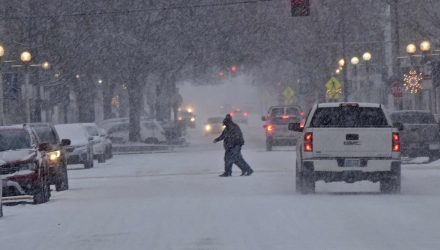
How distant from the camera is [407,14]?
59.8 meters

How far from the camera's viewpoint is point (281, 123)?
161ft

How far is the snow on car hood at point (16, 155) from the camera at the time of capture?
2269cm

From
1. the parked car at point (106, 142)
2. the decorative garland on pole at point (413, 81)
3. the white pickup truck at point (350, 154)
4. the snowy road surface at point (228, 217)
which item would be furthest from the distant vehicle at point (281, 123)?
the white pickup truck at point (350, 154)

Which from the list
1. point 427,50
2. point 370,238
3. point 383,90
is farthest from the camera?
point 383,90

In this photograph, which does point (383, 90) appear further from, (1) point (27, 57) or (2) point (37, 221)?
(2) point (37, 221)

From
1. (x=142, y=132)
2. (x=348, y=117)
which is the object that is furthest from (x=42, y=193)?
(x=142, y=132)

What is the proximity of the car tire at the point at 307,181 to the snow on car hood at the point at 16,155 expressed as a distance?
210 inches

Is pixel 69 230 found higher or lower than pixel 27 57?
lower

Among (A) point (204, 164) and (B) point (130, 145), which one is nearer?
(A) point (204, 164)

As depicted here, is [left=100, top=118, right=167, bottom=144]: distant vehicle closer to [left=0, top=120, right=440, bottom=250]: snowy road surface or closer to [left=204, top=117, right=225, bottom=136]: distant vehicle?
[left=204, top=117, right=225, bottom=136]: distant vehicle

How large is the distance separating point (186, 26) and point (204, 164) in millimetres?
24512

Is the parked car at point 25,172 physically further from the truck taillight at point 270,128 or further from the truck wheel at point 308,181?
the truck taillight at point 270,128

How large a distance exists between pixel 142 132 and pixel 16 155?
42455 mm

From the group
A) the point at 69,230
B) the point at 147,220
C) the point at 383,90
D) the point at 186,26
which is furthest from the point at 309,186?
the point at 383,90
